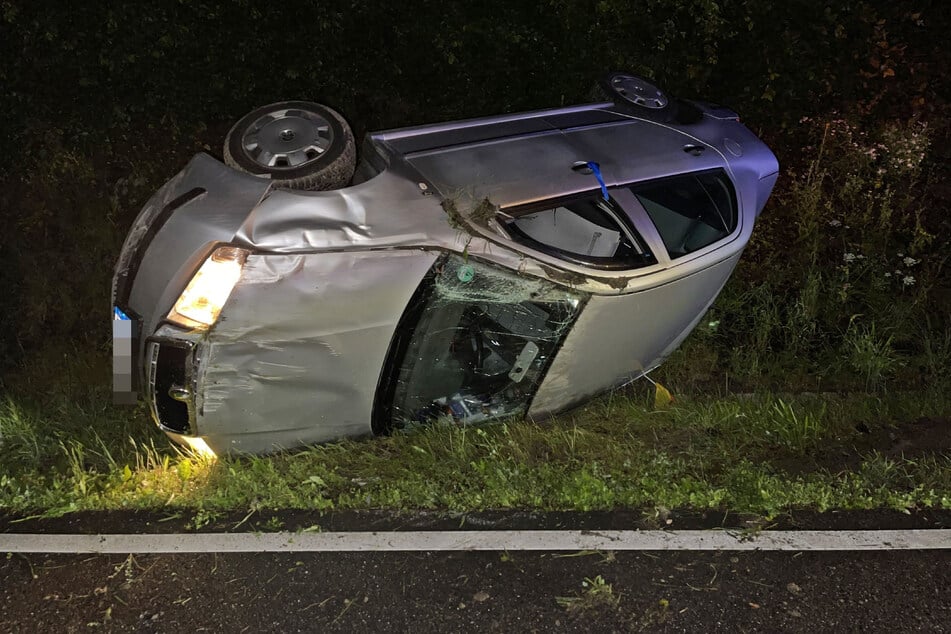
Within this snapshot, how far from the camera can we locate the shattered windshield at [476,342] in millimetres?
3145

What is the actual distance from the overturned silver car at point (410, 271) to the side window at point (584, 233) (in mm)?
11

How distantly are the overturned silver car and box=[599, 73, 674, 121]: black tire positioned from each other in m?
0.21

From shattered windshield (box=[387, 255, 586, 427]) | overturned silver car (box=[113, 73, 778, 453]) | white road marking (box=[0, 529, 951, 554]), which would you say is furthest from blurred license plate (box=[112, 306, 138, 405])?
shattered windshield (box=[387, 255, 586, 427])

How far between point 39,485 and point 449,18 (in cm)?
428

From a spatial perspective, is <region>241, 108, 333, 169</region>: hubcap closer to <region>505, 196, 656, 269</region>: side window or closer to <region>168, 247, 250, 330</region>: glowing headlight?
<region>168, 247, 250, 330</region>: glowing headlight

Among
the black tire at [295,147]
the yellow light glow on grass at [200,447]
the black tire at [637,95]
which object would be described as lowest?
the yellow light glow on grass at [200,447]

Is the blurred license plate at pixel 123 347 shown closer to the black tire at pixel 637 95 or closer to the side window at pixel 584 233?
the side window at pixel 584 233

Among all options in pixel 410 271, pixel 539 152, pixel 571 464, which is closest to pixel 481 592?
pixel 571 464

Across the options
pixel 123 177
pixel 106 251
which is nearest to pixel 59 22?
pixel 123 177

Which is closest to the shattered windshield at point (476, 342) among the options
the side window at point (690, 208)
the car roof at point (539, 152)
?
the car roof at point (539, 152)

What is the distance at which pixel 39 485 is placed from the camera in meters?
3.43

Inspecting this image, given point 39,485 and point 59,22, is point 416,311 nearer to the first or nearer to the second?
point 39,485

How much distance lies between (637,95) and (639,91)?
3.0 inches

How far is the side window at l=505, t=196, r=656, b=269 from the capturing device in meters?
3.21
